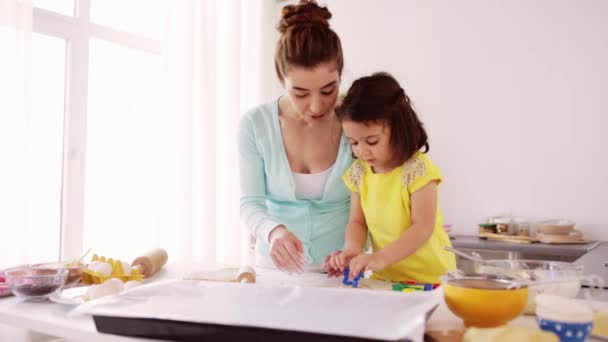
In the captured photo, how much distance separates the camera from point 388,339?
1.92ft

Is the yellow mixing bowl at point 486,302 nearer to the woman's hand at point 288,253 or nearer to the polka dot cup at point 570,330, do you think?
the polka dot cup at point 570,330

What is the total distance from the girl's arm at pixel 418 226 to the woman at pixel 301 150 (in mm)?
234

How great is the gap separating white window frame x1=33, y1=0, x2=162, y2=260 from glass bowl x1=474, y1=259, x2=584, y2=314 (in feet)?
8.29

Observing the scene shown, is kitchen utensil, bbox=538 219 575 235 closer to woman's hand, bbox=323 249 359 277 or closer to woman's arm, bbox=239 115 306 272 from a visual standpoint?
woman's arm, bbox=239 115 306 272

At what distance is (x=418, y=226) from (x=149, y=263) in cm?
72

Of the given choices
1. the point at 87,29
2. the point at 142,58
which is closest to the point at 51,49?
the point at 87,29

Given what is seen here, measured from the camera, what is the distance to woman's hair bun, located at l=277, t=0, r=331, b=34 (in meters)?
1.53

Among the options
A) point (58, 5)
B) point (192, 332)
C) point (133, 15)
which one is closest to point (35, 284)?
point (192, 332)

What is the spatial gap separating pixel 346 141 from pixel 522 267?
717mm

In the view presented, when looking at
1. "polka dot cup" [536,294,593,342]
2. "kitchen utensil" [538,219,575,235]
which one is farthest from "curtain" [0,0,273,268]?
"polka dot cup" [536,294,593,342]

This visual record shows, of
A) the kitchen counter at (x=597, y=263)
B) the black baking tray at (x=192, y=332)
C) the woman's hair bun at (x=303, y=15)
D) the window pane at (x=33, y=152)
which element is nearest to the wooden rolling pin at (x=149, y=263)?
the black baking tray at (x=192, y=332)

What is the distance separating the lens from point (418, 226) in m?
1.42

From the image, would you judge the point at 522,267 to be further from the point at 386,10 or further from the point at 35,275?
the point at 386,10

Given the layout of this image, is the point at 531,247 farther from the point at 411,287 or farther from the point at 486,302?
the point at 486,302
